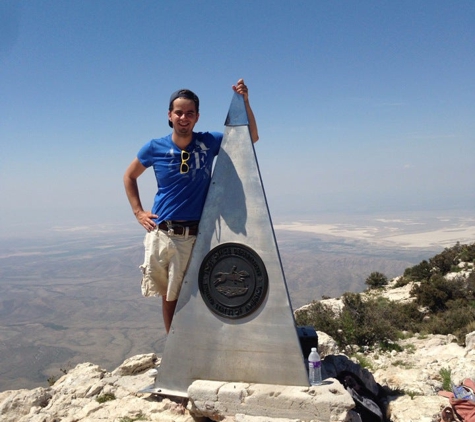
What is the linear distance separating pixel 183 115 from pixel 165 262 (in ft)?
Result: 5.50

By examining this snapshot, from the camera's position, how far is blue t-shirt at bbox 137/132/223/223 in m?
4.23

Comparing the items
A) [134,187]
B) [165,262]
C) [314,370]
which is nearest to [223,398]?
[314,370]

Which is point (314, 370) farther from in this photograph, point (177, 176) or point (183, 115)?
point (183, 115)

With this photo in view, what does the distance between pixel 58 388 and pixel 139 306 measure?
107 m

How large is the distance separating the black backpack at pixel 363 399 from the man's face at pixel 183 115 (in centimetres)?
345

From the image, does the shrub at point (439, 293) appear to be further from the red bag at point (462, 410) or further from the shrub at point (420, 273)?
the red bag at point (462, 410)

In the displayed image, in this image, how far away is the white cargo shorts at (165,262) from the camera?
423cm

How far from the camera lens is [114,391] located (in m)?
5.12

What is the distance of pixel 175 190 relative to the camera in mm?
4250

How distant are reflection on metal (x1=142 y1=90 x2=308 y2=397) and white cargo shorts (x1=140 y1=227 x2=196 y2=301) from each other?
5.0 inches

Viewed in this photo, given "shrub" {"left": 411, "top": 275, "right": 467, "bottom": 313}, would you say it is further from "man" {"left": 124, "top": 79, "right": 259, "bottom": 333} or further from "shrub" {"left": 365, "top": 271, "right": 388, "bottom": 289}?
"man" {"left": 124, "top": 79, "right": 259, "bottom": 333}

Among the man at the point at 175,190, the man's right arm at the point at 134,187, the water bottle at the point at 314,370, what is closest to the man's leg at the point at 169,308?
the man at the point at 175,190

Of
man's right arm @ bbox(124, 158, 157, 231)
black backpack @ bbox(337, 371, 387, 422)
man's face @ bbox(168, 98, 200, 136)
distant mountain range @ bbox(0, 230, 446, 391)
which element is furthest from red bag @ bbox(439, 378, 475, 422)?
distant mountain range @ bbox(0, 230, 446, 391)


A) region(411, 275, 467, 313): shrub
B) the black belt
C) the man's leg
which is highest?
the black belt
